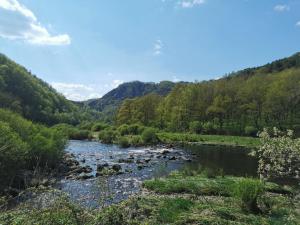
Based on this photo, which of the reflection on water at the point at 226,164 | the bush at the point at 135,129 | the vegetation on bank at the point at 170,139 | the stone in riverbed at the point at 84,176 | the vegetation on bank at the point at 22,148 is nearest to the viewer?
the vegetation on bank at the point at 22,148

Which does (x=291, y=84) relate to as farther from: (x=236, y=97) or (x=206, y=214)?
(x=206, y=214)

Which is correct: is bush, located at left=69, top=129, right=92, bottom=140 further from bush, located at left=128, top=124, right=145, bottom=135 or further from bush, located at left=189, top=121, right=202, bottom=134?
bush, located at left=189, top=121, right=202, bottom=134

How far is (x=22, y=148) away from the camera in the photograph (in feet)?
117

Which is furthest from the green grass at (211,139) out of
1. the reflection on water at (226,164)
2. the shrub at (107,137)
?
the reflection on water at (226,164)

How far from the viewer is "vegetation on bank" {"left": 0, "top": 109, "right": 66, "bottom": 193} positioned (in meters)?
32.2

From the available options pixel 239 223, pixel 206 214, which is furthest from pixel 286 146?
pixel 206 214

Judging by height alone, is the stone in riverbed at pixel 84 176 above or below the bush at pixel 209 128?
below

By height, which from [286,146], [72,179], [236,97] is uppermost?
[236,97]

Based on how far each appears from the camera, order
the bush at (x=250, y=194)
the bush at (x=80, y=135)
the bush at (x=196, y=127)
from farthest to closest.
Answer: the bush at (x=196, y=127), the bush at (x=80, y=135), the bush at (x=250, y=194)

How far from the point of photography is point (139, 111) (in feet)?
424

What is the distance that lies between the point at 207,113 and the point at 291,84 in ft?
81.8

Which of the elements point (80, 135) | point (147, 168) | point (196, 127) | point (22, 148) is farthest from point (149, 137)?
point (22, 148)

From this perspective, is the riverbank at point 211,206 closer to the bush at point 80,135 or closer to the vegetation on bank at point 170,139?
the vegetation on bank at point 170,139

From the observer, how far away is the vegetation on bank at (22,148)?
32.2 metres
